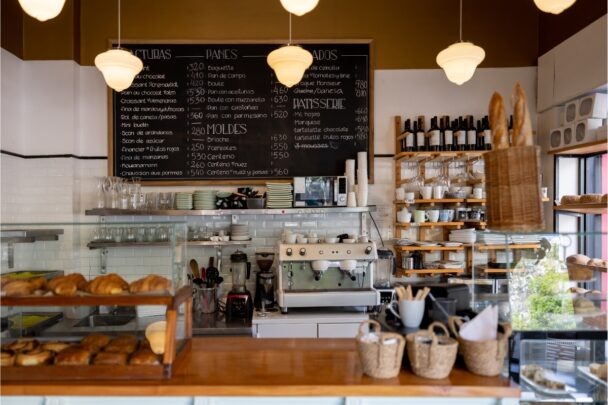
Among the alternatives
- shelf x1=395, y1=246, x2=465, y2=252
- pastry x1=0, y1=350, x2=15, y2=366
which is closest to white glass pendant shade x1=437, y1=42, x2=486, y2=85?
shelf x1=395, y1=246, x2=465, y2=252

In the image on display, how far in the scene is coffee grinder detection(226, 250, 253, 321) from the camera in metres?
3.65

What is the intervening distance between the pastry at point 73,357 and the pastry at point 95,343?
0.12 feet

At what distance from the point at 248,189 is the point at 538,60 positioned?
2.84 metres

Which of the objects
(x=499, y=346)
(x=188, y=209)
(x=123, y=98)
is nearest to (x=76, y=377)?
(x=499, y=346)

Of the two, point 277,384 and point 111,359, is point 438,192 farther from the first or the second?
point 111,359

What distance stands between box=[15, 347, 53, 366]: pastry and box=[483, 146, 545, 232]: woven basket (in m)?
1.83

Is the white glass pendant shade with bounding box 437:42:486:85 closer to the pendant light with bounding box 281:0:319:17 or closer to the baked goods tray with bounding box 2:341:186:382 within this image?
the pendant light with bounding box 281:0:319:17

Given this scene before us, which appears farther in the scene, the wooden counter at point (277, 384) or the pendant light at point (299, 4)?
the pendant light at point (299, 4)

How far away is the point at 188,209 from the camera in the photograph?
3.88 metres

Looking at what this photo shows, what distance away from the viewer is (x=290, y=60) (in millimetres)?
2654

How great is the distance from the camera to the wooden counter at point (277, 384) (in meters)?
1.63

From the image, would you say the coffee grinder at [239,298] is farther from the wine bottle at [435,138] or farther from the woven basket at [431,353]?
the woven basket at [431,353]

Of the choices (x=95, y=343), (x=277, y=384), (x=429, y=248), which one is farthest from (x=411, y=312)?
(x=429, y=248)

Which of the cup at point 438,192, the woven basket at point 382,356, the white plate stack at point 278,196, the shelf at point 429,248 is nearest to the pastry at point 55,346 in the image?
the woven basket at point 382,356
